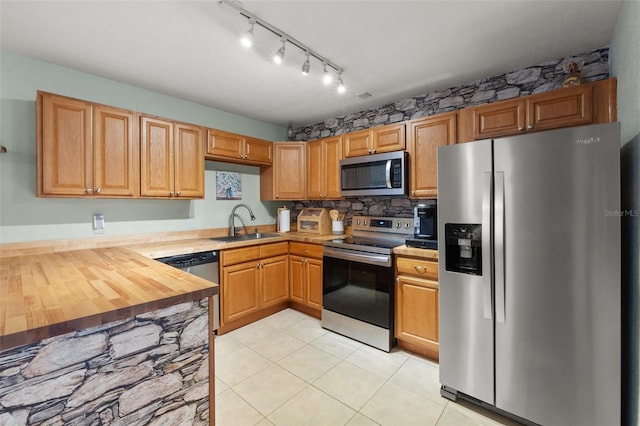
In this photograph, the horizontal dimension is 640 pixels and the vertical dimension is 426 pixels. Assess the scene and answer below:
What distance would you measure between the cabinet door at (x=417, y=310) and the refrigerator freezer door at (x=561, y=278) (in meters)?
0.60

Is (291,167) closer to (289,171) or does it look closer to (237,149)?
(289,171)

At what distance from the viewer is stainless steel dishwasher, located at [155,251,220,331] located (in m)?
2.43

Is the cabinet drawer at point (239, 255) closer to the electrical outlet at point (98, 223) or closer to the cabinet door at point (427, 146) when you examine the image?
the electrical outlet at point (98, 223)

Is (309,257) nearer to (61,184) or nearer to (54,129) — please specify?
(61,184)

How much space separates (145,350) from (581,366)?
2158 mm

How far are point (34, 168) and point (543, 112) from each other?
398 cm

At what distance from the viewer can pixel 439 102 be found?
283 cm

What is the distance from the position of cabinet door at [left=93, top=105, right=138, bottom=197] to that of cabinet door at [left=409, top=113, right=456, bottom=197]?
8.61ft

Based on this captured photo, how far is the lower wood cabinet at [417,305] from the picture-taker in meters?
2.25

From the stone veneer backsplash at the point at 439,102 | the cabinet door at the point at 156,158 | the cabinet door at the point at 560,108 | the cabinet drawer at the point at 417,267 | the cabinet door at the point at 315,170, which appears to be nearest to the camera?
the cabinet door at the point at 560,108

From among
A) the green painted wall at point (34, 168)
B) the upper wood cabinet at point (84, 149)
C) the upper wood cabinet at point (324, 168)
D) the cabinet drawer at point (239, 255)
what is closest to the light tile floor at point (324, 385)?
the cabinet drawer at point (239, 255)

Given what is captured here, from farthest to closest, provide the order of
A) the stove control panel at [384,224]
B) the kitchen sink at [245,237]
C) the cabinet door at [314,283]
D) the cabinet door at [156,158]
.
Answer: the kitchen sink at [245,237]
the cabinet door at [314,283]
the stove control panel at [384,224]
the cabinet door at [156,158]

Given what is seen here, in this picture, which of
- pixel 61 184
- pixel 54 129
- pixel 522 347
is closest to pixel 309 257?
pixel 522 347

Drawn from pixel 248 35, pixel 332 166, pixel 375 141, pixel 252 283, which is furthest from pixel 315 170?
pixel 248 35
